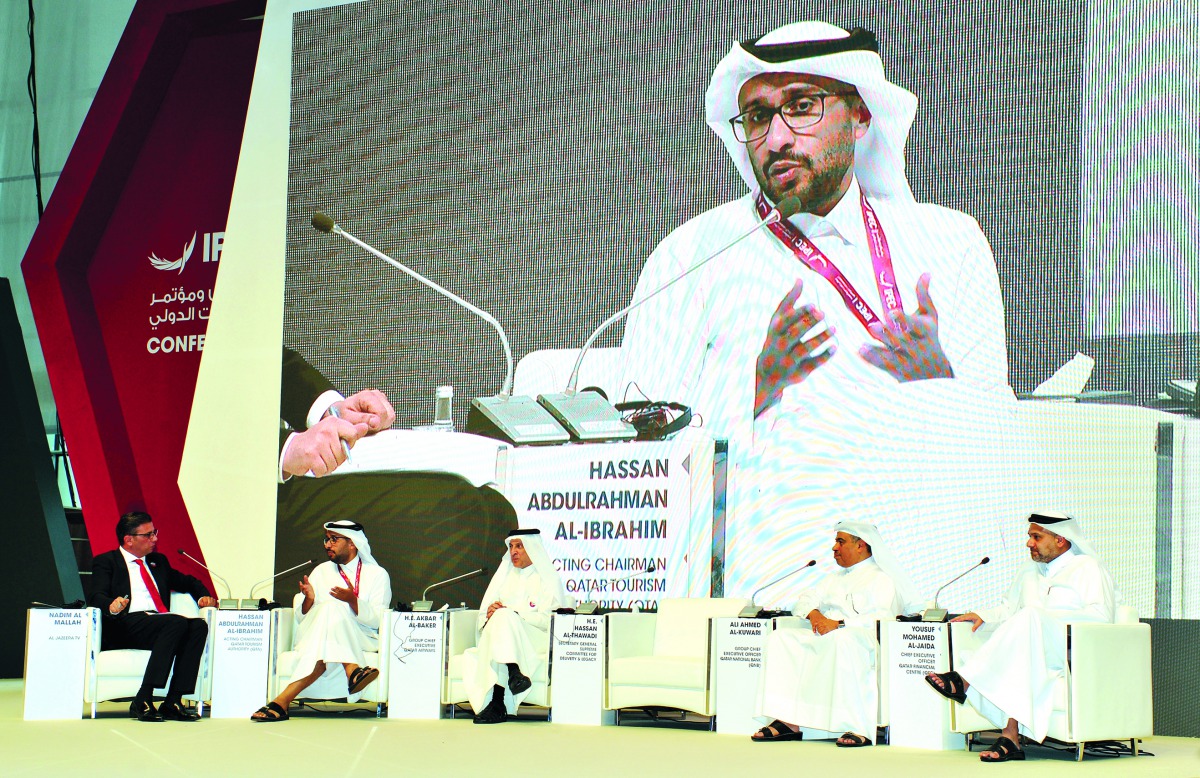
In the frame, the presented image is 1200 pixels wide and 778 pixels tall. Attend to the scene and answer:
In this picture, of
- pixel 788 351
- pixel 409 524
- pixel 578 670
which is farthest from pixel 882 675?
pixel 409 524

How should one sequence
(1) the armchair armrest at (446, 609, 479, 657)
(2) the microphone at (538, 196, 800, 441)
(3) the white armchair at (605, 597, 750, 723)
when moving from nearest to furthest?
(3) the white armchair at (605, 597, 750, 723) < (1) the armchair armrest at (446, 609, 479, 657) < (2) the microphone at (538, 196, 800, 441)

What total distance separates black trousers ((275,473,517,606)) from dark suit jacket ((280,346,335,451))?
1.29 feet

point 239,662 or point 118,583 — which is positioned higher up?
point 118,583

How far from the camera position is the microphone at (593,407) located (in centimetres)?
732

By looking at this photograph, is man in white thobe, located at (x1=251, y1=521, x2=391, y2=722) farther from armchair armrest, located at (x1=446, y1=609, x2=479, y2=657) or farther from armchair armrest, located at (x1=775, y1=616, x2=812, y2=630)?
armchair armrest, located at (x1=775, y1=616, x2=812, y2=630)

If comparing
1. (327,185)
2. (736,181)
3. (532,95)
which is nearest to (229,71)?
(327,185)

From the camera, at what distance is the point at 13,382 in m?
8.70

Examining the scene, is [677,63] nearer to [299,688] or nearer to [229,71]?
[229,71]

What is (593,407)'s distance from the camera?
7441 mm

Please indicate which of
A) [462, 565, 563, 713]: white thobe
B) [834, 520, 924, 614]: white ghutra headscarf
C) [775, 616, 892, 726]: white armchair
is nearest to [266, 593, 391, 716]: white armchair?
[462, 565, 563, 713]: white thobe

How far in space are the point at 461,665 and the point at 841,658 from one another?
2047 mm

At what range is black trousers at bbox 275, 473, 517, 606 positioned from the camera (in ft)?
25.2

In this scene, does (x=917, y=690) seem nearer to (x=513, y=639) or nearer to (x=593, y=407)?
(x=513, y=639)

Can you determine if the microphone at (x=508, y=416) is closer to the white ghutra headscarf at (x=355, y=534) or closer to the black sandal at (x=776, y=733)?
the white ghutra headscarf at (x=355, y=534)
